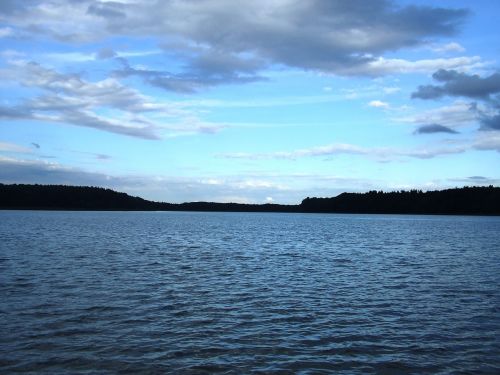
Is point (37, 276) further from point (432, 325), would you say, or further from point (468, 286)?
point (468, 286)

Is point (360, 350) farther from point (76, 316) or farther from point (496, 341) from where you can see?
point (76, 316)

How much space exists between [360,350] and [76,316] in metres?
11.8

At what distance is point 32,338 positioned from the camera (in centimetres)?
1669

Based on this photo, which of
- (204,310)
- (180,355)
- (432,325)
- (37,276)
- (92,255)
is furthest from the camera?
(92,255)

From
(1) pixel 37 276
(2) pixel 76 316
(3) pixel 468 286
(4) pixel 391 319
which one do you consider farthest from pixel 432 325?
(1) pixel 37 276

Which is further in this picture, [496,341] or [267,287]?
[267,287]

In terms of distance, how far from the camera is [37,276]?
30922 millimetres

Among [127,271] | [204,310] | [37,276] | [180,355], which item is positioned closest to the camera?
[180,355]

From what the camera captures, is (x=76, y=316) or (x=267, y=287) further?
(x=267, y=287)

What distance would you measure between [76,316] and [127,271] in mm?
14540

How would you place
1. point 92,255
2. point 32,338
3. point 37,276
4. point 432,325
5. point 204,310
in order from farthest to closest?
point 92,255
point 37,276
point 204,310
point 432,325
point 32,338

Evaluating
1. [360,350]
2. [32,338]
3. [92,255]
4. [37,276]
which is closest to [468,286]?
[360,350]

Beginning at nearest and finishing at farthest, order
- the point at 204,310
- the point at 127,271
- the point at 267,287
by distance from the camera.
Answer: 1. the point at 204,310
2. the point at 267,287
3. the point at 127,271

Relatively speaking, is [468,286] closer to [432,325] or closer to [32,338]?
[432,325]
